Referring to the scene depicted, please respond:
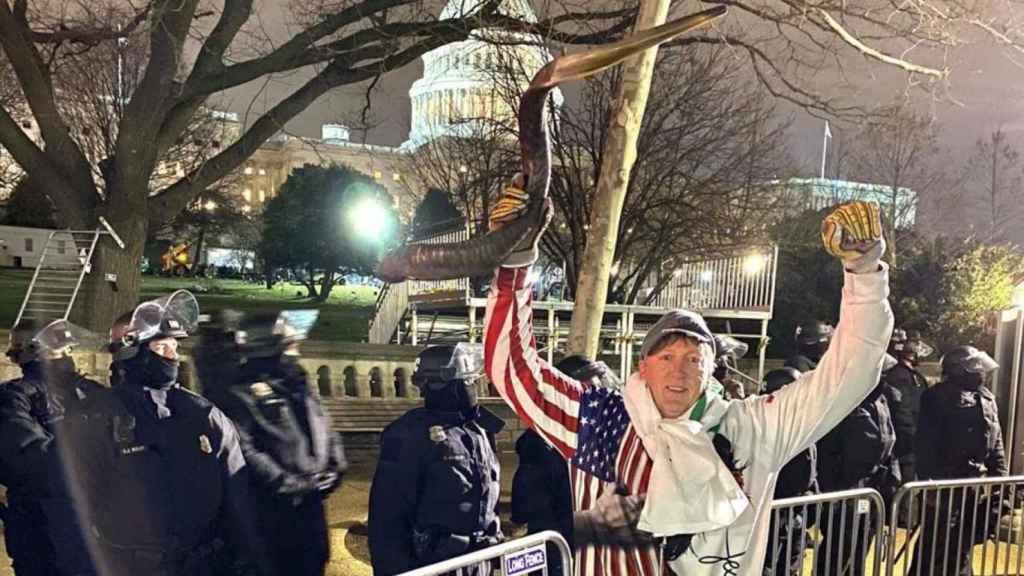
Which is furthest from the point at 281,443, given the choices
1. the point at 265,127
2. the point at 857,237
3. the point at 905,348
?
the point at 265,127

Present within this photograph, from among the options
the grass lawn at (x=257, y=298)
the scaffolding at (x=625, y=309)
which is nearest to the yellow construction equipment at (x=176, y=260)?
the grass lawn at (x=257, y=298)

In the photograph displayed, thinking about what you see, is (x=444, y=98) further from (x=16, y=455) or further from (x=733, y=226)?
(x=16, y=455)

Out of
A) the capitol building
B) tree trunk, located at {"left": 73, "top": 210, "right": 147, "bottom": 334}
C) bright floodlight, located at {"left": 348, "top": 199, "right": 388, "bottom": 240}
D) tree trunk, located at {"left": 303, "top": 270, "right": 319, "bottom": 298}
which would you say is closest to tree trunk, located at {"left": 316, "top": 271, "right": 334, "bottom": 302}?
tree trunk, located at {"left": 303, "top": 270, "right": 319, "bottom": 298}

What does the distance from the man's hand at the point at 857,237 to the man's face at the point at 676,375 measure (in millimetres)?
522

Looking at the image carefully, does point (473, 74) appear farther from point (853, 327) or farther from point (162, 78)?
point (853, 327)

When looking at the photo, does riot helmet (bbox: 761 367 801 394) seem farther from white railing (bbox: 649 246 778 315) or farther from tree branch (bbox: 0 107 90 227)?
tree branch (bbox: 0 107 90 227)

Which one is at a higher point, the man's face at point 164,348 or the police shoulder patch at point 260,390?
the man's face at point 164,348

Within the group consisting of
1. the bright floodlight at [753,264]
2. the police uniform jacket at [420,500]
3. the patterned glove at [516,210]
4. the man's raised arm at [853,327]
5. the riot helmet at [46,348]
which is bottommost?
the police uniform jacket at [420,500]

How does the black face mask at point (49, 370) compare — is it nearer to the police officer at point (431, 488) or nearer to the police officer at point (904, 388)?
the police officer at point (431, 488)

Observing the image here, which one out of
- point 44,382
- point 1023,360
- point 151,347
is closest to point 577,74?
point 151,347

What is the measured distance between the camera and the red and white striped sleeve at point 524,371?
98.2 inches

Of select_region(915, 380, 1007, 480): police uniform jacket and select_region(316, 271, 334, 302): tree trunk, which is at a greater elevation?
select_region(316, 271, 334, 302): tree trunk

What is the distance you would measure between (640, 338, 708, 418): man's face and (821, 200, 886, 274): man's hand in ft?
1.71

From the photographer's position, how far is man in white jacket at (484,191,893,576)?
88.5 inches
